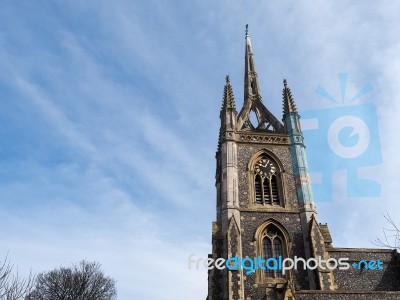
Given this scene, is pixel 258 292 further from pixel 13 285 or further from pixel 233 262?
pixel 13 285

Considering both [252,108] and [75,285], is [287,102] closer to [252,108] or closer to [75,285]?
[252,108]

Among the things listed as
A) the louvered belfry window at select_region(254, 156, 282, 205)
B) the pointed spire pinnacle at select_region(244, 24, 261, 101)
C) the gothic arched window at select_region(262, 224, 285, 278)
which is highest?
the pointed spire pinnacle at select_region(244, 24, 261, 101)

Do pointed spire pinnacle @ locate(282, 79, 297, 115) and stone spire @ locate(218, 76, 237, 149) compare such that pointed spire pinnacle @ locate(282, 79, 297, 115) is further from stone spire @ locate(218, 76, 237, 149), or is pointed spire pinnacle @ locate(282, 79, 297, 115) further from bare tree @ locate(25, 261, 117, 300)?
bare tree @ locate(25, 261, 117, 300)

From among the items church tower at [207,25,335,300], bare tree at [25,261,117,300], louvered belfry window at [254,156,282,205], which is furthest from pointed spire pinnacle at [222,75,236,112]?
bare tree at [25,261,117,300]

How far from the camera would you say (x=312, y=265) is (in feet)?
64.6

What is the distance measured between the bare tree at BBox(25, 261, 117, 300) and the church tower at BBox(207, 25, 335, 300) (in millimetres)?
20610

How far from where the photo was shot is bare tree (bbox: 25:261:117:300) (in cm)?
3562

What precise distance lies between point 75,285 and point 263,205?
77.1 feet

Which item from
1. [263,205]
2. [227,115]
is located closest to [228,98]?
[227,115]

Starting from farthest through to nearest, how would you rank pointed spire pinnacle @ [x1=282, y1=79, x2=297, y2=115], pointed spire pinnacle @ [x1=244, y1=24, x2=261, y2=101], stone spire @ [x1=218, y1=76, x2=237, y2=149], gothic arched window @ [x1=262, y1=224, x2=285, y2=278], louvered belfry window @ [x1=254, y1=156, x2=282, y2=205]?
pointed spire pinnacle @ [x1=244, y1=24, x2=261, y2=101], pointed spire pinnacle @ [x1=282, y1=79, x2=297, y2=115], stone spire @ [x1=218, y1=76, x2=237, y2=149], louvered belfry window @ [x1=254, y1=156, x2=282, y2=205], gothic arched window @ [x1=262, y1=224, x2=285, y2=278]

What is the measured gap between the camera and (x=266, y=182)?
24.2 meters

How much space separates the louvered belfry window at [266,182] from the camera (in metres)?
23.3

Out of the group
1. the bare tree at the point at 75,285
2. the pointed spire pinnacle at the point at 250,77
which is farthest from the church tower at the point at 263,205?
the bare tree at the point at 75,285

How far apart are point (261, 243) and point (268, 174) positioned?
17.3 ft
